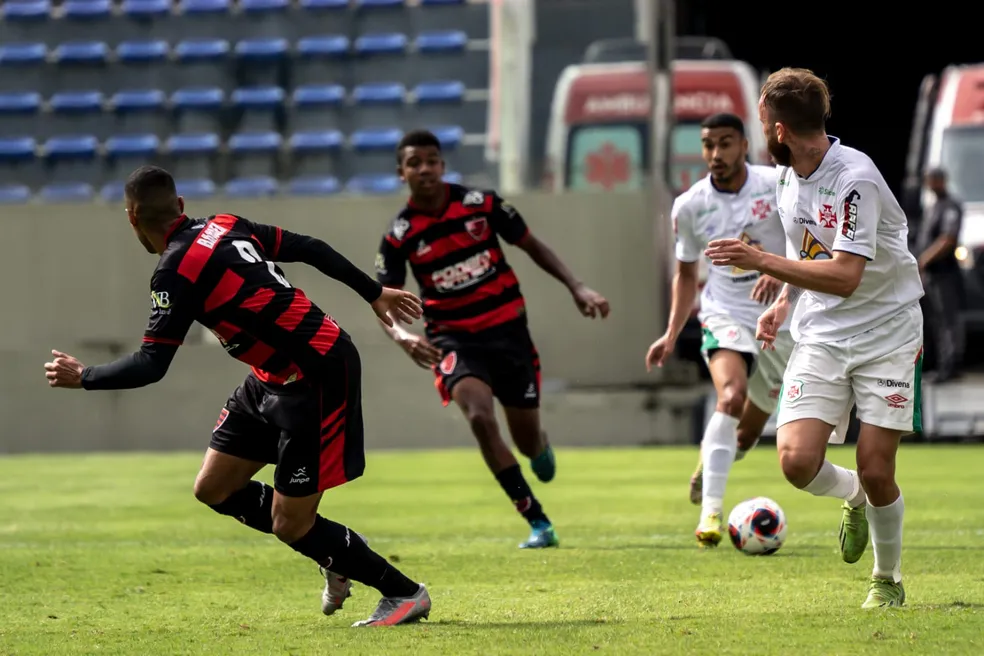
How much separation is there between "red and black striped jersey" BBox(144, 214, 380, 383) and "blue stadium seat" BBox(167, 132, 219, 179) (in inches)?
481

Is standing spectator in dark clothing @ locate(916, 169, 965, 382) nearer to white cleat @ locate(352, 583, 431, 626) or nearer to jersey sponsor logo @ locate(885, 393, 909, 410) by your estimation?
jersey sponsor logo @ locate(885, 393, 909, 410)

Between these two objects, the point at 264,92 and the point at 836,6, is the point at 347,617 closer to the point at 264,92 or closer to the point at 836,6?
the point at 264,92

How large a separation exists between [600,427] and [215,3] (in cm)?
711

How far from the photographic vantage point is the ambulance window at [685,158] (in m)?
16.2

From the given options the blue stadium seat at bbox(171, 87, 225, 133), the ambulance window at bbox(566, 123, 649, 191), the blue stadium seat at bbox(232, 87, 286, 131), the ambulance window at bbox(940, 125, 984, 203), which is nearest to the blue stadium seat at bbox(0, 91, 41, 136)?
the blue stadium seat at bbox(171, 87, 225, 133)

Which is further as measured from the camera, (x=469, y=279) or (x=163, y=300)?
(x=469, y=279)

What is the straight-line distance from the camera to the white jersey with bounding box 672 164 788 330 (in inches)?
319

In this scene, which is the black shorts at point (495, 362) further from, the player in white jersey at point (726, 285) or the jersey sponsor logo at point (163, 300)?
the jersey sponsor logo at point (163, 300)

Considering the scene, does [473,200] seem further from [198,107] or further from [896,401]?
[198,107]

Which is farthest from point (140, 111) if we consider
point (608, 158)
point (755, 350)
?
point (755, 350)

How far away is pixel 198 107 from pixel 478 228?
33.8 ft

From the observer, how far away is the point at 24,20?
61.1ft

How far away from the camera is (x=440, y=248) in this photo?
8453 millimetres

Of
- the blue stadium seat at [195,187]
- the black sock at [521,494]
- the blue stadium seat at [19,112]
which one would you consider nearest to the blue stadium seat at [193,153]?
the blue stadium seat at [195,187]
